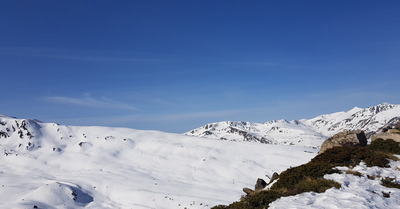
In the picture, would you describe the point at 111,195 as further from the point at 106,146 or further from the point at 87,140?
the point at 87,140

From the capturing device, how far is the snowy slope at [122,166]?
48562 mm

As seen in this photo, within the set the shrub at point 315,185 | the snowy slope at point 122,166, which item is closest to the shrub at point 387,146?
the shrub at point 315,185

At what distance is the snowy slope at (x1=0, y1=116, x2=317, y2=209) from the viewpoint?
159 feet

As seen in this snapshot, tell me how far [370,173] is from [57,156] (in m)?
90.6

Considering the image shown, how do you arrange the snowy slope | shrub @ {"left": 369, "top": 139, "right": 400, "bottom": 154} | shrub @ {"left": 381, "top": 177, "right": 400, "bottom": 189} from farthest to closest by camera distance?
1. the snowy slope
2. shrub @ {"left": 369, "top": 139, "right": 400, "bottom": 154}
3. shrub @ {"left": 381, "top": 177, "right": 400, "bottom": 189}

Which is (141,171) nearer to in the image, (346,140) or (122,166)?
(122,166)

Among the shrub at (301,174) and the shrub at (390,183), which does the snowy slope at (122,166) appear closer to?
the shrub at (301,174)

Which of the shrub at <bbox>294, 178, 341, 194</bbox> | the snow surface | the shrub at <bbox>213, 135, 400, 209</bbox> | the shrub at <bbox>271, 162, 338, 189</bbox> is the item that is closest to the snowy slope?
the shrub at <bbox>213, 135, 400, 209</bbox>

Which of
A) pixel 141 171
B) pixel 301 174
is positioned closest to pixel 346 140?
pixel 301 174

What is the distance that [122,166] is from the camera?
7538 cm

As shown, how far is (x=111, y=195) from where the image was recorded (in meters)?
53.7

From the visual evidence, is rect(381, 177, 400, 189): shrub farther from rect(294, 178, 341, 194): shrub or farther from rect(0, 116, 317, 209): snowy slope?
rect(0, 116, 317, 209): snowy slope

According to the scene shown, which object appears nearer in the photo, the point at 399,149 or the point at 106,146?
the point at 399,149

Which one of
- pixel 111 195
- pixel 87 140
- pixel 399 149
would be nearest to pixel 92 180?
pixel 111 195
